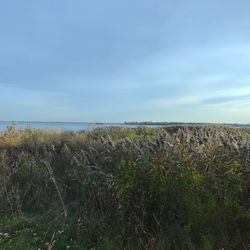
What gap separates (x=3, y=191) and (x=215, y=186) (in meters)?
4.80

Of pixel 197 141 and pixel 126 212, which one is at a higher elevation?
pixel 197 141

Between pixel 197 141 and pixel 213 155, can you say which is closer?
pixel 213 155

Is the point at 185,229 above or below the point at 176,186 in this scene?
below

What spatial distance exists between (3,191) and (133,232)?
3.75 meters

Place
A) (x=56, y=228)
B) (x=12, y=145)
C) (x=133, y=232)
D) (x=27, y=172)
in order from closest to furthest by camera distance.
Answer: (x=133, y=232) → (x=56, y=228) → (x=27, y=172) → (x=12, y=145)

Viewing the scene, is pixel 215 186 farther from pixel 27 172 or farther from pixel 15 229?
pixel 27 172

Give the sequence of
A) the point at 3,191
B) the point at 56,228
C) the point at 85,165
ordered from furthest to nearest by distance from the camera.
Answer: the point at 3,191
the point at 85,165
the point at 56,228

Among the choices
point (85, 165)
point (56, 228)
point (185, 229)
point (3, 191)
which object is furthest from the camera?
point (3, 191)

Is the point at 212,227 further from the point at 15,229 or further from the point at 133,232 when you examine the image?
the point at 15,229

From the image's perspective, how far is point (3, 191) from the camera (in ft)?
30.5

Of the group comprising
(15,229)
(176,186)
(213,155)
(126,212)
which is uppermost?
(213,155)

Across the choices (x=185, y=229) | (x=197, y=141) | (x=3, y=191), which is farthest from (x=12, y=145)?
(x=185, y=229)

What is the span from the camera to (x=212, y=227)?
6.27m

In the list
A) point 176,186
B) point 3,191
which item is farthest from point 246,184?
point 3,191
